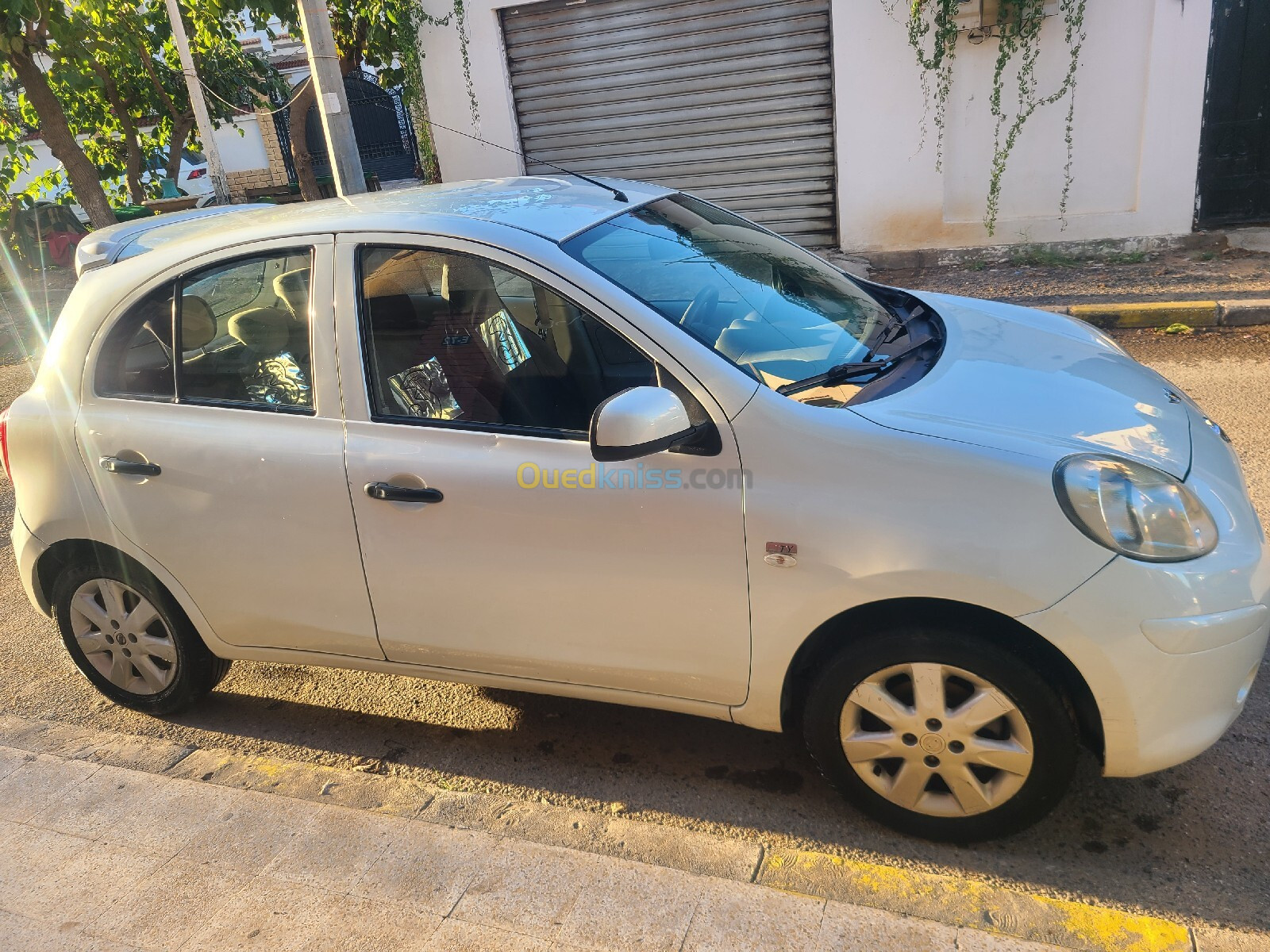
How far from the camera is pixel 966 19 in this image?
901cm

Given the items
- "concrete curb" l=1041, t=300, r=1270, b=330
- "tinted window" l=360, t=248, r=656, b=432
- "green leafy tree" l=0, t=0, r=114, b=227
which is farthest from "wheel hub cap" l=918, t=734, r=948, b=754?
"green leafy tree" l=0, t=0, r=114, b=227

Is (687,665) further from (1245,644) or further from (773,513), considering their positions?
(1245,644)

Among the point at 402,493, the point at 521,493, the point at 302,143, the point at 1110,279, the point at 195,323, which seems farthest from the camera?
the point at 302,143

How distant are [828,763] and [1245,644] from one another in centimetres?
102

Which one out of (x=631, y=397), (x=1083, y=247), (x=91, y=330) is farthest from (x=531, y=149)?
(x=631, y=397)

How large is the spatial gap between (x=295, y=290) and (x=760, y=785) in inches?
79.2

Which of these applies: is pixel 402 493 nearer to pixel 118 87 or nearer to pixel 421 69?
pixel 421 69

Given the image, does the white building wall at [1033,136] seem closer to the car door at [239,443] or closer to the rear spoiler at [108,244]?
the rear spoiler at [108,244]

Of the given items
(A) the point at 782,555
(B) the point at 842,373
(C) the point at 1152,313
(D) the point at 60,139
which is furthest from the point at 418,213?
(D) the point at 60,139

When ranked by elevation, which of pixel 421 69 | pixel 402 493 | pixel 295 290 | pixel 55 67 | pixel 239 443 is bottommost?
pixel 402 493

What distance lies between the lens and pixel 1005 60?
9.05 m

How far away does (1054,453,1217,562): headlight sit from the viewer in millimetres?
2328

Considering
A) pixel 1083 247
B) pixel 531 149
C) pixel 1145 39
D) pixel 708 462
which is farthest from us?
pixel 531 149

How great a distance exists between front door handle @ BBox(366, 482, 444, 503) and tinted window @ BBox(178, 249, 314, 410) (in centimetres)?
35
